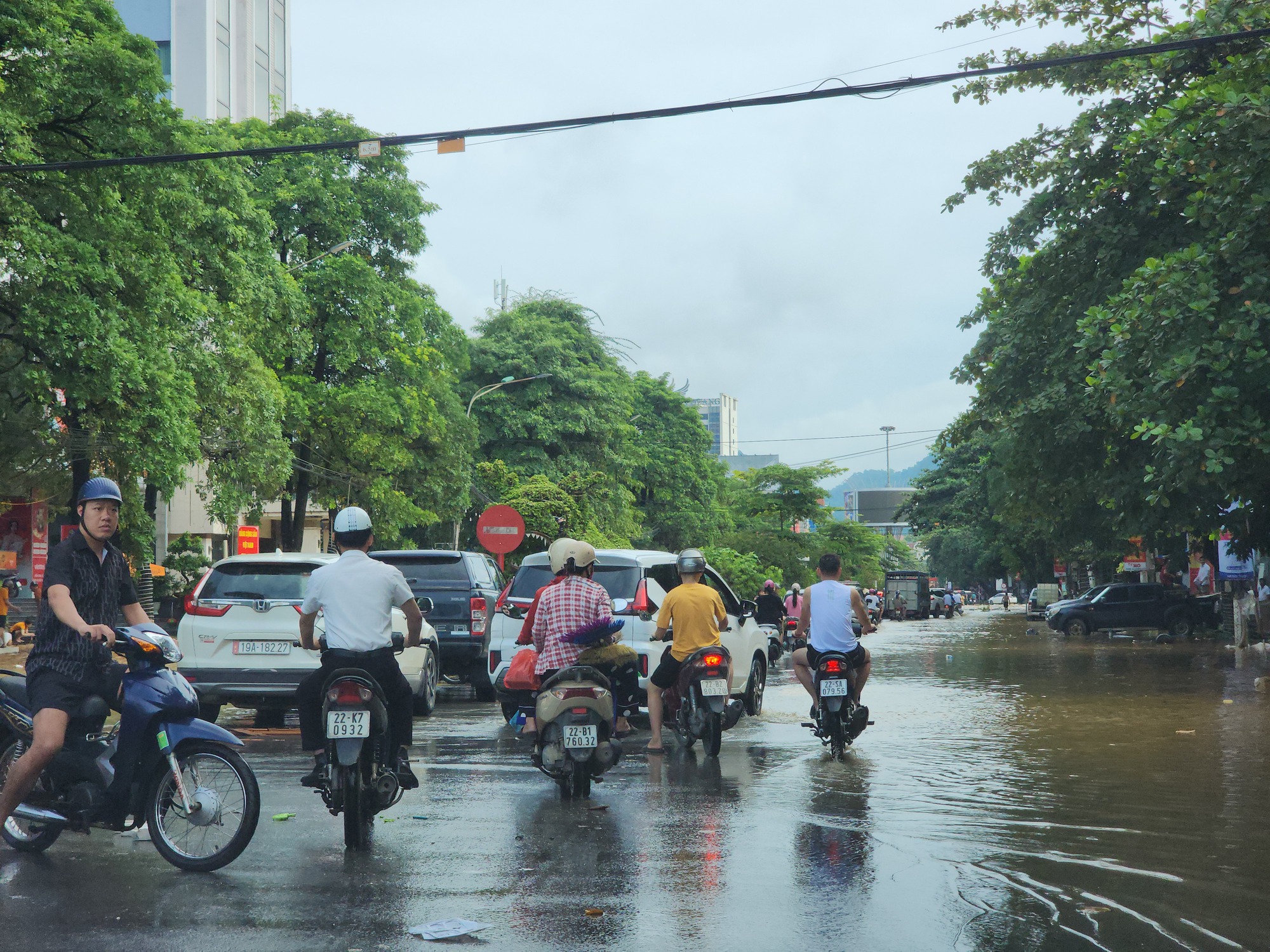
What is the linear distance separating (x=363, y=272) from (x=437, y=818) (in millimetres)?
29898

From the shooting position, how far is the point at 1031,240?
84.6ft

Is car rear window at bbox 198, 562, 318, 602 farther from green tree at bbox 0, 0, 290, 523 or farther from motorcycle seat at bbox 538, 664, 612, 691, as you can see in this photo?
green tree at bbox 0, 0, 290, 523

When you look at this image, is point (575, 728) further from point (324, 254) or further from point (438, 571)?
point (324, 254)

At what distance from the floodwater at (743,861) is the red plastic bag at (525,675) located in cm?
74

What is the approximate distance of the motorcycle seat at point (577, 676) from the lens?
881cm

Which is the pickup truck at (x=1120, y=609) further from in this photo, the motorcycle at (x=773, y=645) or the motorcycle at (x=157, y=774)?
the motorcycle at (x=157, y=774)

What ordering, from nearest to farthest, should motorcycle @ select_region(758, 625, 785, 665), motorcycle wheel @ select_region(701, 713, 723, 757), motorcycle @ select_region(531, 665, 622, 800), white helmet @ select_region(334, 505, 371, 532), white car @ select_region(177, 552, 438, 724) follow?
white helmet @ select_region(334, 505, 371, 532) < motorcycle @ select_region(531, 665, 622, 800) < motorcycle wheel @ select_region(701, 713, 723, 757) < white car @ select_region(177, 552, 438, 724) < motorcycle @ select_region(758, 625, 785, 665)

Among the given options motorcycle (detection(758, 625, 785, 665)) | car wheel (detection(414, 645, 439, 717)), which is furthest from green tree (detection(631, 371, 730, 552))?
car wheel (detection(414, 645, 439, 717))

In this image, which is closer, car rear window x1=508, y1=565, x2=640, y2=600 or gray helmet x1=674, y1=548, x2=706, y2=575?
gray helmet x1=674, y1=548, x2=706, y2=575

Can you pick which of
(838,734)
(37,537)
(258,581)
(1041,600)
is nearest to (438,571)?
(258,581)

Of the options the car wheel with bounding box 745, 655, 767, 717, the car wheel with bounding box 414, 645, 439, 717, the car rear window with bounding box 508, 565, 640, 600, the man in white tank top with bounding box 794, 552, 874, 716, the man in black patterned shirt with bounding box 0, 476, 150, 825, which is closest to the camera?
the man in black patterned shirt with bounding box 0, 476, 150, 825

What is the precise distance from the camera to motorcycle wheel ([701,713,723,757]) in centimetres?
1117

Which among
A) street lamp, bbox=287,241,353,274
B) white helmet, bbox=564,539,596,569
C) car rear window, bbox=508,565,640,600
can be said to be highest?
street lamp, bbox=287,241,353,274

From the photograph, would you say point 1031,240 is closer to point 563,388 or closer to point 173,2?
point 563,388
